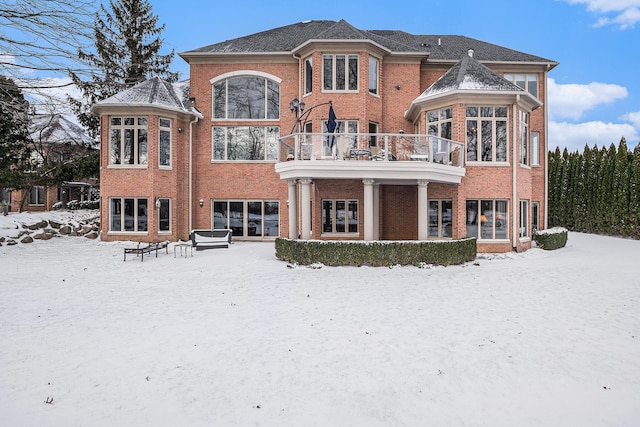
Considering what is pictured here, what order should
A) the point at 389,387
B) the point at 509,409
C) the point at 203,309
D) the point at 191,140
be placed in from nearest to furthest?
1. the point at 509,409
2. the point at 389,387
3. the point at 203,309
4. the point at 191,140

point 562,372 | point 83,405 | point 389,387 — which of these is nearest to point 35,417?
point 83,405

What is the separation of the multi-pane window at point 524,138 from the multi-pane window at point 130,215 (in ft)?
55.8

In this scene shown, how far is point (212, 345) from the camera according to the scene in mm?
6566

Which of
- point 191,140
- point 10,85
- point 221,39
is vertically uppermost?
point 221,39

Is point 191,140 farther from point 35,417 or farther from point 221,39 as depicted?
point 35,417

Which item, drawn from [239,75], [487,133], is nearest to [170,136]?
[239,75]

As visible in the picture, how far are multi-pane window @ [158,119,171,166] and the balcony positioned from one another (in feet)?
23.0

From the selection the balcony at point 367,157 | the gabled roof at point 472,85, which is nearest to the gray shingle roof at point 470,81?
the gabled roof at point 472,85

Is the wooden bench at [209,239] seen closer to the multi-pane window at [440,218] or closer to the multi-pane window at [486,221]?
the multi-pane window at [440,218]

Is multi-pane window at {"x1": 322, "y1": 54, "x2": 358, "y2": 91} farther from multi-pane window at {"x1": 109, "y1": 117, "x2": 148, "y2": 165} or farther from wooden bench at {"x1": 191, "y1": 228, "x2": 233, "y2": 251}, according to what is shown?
multi-pane window at {"x1": 109, "y1": 117, "x2": 148, "y2": 165}

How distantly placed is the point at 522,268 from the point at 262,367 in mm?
10848

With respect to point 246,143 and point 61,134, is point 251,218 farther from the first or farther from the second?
point 61,134

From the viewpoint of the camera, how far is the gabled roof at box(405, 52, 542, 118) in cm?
1612

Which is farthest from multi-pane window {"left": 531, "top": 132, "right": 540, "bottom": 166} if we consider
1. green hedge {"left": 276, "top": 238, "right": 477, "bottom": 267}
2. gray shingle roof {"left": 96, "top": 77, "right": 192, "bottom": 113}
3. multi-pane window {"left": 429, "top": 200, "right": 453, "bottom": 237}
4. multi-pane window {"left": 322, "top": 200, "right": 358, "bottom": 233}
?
gray shingle roof {"left": 96, "top": 77, "right": 192, "bottom": 113}
